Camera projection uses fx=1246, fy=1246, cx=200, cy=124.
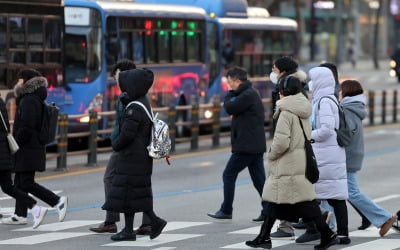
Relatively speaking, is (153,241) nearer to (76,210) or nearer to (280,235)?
(280,235)

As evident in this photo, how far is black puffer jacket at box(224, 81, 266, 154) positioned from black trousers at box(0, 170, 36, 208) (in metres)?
2.32

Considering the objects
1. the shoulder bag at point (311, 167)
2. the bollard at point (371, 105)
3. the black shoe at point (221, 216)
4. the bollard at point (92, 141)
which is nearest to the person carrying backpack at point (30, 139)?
the black shoe at point (221, 216)

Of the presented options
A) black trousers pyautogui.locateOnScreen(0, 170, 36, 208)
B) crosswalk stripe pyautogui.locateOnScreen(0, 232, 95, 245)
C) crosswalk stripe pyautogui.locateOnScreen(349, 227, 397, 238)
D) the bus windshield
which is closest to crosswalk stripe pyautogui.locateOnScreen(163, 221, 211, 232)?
crosswalk stripe pyautogui.locateOnScreen(0, 232, 95, 245)

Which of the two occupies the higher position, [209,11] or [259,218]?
[209,11]

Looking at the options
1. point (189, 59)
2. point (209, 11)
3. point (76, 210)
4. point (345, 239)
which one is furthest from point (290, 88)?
point (209, 11)

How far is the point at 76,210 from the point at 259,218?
8.11 feet

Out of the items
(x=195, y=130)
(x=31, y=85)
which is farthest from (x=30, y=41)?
(x=31, y=85)

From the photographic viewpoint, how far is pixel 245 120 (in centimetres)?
1387

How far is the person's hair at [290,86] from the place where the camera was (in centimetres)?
1116

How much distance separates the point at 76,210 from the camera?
1493cm

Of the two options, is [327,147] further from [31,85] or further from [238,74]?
[31,85]

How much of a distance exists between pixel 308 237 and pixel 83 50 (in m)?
13.1

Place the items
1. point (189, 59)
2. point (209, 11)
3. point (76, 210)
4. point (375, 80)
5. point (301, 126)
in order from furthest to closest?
point (375, 80) → point (209, 11) → point (189, 59) → point (76, 210) → point (301, 126)

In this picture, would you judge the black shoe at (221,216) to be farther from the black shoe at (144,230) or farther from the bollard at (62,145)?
the bollard at (62,145)
